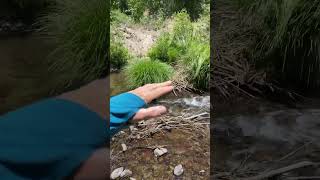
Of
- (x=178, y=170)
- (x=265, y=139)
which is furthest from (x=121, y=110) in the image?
(x=265, y=139)

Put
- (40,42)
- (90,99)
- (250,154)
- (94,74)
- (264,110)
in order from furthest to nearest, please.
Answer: (40,42) → (94,74) → (264,110) → (250,154) → (90,99)

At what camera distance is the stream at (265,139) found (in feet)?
3.54

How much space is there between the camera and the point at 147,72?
4.83ft

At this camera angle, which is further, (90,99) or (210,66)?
(210,66)

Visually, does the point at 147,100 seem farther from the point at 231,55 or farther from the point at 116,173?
the point at 231,55

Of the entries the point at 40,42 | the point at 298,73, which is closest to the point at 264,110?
the point at 298,73

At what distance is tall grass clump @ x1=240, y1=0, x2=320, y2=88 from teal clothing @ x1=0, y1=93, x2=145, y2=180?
96cm

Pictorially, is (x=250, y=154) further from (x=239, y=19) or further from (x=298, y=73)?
(x=239, y=19)

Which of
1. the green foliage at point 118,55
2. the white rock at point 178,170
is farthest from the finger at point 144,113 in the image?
the green foliage at point 118,55

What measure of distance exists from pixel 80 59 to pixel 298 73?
0.70 m

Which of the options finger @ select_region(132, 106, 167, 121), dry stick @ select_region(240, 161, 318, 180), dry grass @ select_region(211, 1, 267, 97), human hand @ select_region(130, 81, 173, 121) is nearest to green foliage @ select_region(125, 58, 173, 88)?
dry grass @ select_region(211, 1, 267, 97)

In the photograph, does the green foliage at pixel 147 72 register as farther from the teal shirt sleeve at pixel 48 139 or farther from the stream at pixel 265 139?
the teal shirt sleeve at pixel 48 139

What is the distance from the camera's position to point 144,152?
1154mm

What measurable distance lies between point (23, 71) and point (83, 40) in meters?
0.27
